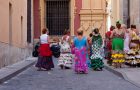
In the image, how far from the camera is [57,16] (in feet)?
127

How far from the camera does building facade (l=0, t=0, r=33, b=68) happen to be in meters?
22.0

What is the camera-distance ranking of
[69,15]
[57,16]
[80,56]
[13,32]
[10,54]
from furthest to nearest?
[69,15] < [57,16] < [13,32] < [10,54] < [80,56]

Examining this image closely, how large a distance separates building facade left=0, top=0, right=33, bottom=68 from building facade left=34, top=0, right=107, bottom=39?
10.7ft

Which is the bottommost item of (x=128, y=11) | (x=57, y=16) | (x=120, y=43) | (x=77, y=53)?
(x=77, y=53)

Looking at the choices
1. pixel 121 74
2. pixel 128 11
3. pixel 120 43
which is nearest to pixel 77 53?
pixel 120 43

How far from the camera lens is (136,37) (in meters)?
20.4

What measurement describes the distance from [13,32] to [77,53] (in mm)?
7418

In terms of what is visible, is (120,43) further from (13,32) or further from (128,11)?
(128,11)

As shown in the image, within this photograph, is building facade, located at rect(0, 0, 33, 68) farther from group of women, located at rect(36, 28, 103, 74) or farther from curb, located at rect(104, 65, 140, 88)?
curb, located at rect(104, 65, 140, 88)

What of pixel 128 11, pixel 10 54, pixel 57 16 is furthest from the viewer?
pixel 57 16

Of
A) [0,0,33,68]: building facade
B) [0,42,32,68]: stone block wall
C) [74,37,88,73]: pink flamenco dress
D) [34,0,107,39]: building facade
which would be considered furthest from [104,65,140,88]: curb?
[34,0,107,39]: building facade

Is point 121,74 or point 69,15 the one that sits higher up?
point 69,15

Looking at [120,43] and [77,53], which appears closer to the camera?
[77,53]

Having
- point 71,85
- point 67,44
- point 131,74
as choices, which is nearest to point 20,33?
point 67,44
